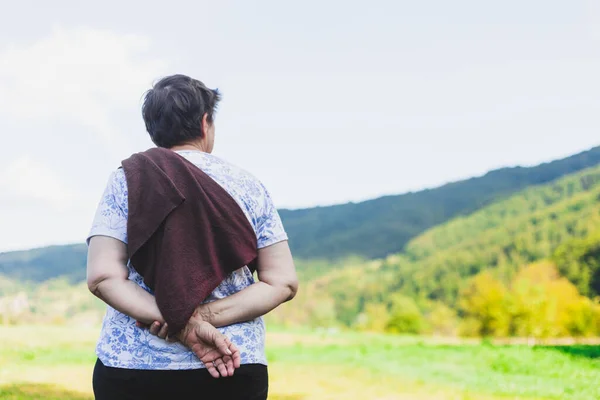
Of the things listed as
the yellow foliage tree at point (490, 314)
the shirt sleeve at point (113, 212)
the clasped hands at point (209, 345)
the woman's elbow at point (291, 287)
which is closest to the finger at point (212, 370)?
the clasped hands at point (209, 345)

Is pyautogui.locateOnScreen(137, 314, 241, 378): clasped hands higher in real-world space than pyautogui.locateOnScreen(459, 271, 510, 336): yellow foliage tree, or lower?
higher

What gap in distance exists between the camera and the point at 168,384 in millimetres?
2100

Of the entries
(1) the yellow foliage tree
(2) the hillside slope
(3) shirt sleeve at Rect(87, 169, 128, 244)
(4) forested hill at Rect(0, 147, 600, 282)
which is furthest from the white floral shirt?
(4) forested hill at Rect(0, 147, 600, 282)

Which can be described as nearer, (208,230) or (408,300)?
(208,230)

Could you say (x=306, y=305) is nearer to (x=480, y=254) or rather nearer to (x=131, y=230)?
(x=480, y=254)

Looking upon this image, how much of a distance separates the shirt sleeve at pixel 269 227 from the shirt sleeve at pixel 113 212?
1.51 feet

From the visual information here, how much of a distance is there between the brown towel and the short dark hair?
0.59 feet

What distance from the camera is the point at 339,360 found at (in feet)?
33.1

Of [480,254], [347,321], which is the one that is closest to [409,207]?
[480,254]

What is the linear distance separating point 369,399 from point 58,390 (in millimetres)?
3174

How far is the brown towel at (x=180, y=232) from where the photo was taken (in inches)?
82.0

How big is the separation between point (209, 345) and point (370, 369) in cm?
733

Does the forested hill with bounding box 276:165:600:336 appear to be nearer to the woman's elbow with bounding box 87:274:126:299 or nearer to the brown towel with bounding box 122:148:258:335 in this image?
the brown towel with bounding box 122:148:258:335

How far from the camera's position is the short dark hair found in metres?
2.35
